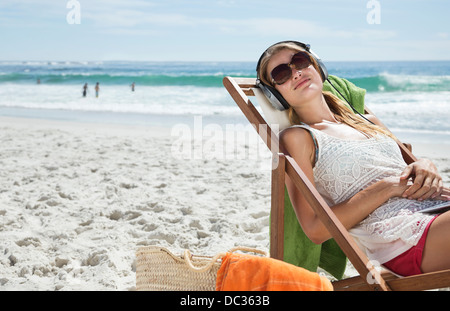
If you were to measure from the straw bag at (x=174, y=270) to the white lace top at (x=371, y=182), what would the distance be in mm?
517

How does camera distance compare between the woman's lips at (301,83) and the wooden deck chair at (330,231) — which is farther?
the woman's lips at (301,83)

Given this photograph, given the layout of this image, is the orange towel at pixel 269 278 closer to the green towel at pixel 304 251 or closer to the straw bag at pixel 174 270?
the straw bag at pixel 174 270

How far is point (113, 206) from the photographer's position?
13.1 ft

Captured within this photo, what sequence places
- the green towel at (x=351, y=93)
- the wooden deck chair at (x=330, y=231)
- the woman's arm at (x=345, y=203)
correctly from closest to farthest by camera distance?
1. the wooden deck chair at (x=330, y=231)
2. the woman's arm at (x=345, y=203)
3. the green towel at (x=351, y=93)

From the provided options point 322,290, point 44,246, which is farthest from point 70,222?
point 322,290

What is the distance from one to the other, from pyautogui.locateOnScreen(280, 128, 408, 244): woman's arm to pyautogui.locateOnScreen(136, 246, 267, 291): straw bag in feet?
0.97

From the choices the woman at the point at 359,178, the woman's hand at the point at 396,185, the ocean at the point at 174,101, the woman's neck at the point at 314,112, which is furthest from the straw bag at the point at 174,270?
the ocean at the point at 174,101

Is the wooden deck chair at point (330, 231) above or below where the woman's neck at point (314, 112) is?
below

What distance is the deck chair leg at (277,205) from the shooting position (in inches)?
75.0

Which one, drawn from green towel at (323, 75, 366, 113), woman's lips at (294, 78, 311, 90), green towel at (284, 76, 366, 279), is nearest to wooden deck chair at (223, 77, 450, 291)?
woman's lips at (294, 78, 311, 90)

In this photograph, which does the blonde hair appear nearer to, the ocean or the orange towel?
the orange towel

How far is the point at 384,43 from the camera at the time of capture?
3497 cm

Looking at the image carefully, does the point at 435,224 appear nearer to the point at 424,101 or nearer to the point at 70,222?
the point at 70,222

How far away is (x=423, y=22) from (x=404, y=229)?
119 ft
